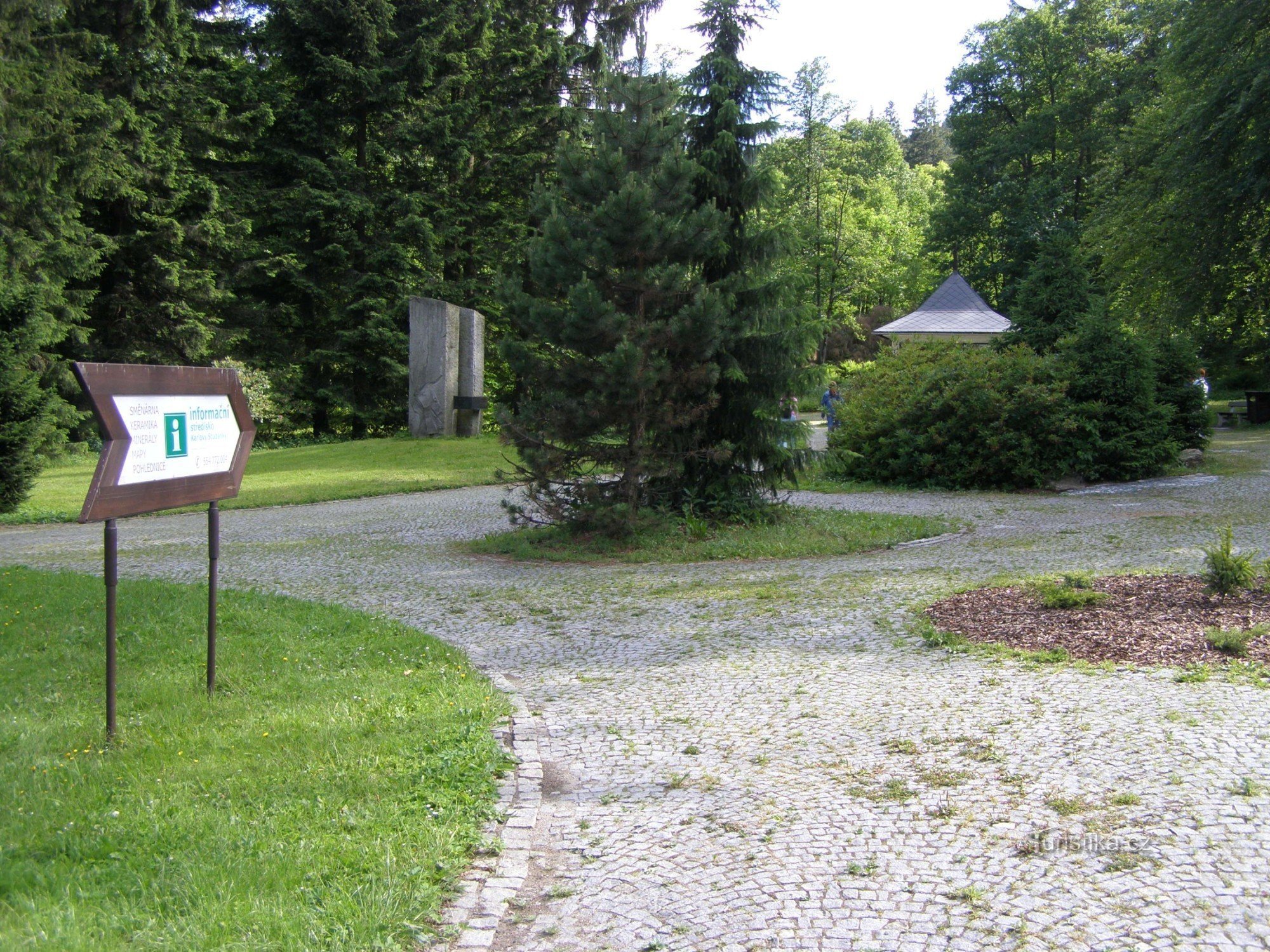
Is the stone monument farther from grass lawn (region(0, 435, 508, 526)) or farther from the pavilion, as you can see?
the pavilion

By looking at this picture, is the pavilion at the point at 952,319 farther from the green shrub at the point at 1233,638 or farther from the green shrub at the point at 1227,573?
the green shrub at the point at 1233,638

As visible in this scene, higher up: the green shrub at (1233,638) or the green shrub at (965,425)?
the green shrub at (965,425)

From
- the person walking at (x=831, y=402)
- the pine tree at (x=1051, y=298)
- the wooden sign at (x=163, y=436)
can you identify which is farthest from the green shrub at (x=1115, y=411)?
the wooden sign at (x=163, y=436)

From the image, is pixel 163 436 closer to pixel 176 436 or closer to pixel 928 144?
pixel 176 436

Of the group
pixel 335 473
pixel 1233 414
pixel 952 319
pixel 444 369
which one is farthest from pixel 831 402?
pixel 1233 414

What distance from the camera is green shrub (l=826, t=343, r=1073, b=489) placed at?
15977mm

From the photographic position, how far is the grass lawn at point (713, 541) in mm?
10922

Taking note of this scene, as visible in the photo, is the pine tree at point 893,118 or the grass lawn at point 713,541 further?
the pine tree at point 893,118

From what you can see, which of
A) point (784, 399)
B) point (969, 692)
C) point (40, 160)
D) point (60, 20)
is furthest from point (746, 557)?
point (60, 20)

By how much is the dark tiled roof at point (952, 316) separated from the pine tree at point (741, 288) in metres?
19.9

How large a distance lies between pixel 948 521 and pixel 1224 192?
12.1m

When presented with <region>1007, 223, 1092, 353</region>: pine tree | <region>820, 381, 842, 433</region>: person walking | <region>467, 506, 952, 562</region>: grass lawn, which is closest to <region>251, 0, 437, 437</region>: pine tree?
<region>820, 381, 842, 433</region>: person walking

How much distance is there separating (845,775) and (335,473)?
18.0 meters

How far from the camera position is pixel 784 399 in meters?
12.2
